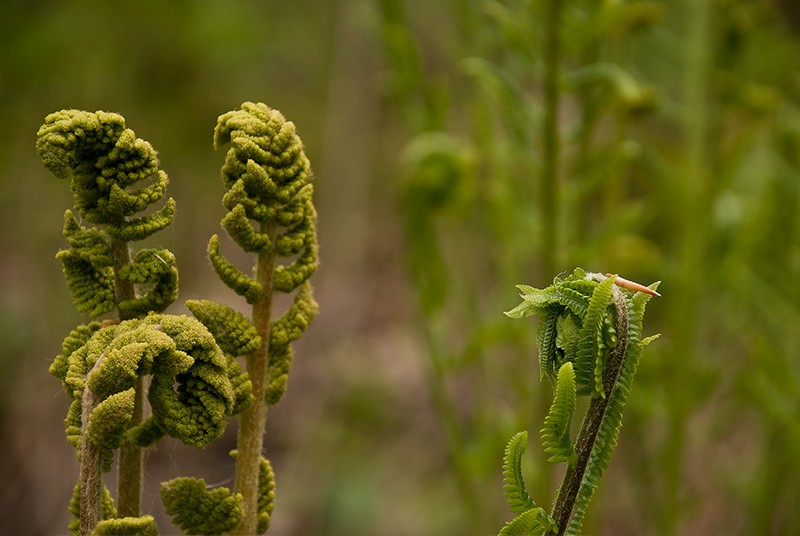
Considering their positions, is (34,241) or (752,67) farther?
→ (34,241)

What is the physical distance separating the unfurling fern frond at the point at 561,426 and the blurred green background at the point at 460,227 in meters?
0.42

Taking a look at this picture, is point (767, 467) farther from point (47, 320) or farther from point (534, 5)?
point (47, 320)

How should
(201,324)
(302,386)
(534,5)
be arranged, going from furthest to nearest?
1. (302,386)
2. (534,5)
3. (201,324)

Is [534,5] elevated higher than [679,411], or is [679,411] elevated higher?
[534,5]

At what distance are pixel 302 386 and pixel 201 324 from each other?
296cm

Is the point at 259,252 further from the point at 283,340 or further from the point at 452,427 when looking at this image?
the point at 452,427

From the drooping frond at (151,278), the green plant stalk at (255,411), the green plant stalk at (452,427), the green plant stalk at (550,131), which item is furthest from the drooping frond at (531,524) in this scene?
the green plant stalk at (452,427)

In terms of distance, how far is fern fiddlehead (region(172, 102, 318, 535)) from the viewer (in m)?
0.67

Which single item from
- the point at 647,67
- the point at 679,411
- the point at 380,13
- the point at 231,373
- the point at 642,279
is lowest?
the point at 231,373

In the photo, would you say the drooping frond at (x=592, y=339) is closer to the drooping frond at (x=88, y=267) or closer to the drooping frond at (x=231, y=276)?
the drooping frond at (x=231, y=276)

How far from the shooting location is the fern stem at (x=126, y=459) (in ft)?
2.25

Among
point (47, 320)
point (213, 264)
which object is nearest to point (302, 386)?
point (47, 320)

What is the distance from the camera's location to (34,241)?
3566mm

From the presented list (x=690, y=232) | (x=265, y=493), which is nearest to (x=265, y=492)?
(x=265, y=493)
